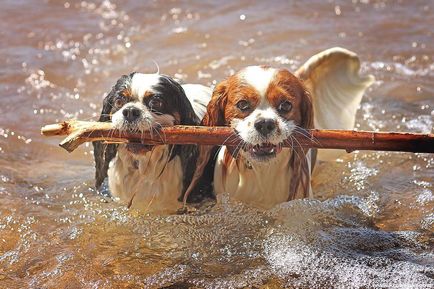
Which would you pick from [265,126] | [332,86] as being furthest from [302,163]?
[332,86]

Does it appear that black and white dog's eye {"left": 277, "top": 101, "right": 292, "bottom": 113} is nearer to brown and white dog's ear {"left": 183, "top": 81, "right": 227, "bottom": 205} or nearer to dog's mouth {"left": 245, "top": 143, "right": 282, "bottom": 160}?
dog's mouth {"left": 245, "top": 143, "right": 282, "bottom": 160}

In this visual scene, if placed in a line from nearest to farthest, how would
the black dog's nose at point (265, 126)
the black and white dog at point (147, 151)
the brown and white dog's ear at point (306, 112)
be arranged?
the black dog's nose at point (265, 126) < the black and white dog at point (147, 151) < the brown and white dog's ear at point (306, 112)

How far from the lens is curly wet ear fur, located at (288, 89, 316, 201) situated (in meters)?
4.35

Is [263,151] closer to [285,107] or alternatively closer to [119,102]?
[285,107]

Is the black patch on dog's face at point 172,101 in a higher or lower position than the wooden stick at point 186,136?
higher

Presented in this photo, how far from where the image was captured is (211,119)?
4434mm

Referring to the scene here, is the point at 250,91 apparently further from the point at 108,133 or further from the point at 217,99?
the point at 108,133

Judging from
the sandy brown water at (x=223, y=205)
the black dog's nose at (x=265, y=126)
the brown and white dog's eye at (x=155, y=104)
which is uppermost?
the brown and white dog's eye at (x=155, y=104)

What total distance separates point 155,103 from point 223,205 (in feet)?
2.61

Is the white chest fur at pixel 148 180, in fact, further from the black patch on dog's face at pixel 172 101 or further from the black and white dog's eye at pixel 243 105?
the black and white dog's eye at pixel 243 105

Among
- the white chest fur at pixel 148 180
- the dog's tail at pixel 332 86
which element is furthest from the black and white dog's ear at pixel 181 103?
the dog's tail at pixel 332 86

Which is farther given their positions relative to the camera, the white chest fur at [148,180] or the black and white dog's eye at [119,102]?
the white chest fur at [148,180]

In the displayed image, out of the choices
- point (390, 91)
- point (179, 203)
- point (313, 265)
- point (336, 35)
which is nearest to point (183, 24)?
point (336, 35)

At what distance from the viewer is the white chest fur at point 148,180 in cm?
448
